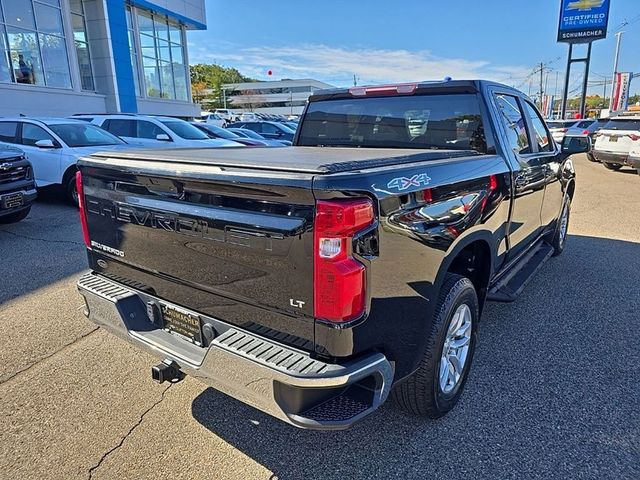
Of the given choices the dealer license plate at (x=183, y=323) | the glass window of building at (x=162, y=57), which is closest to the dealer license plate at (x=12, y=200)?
the dealer license plate at (x=183, y=323)

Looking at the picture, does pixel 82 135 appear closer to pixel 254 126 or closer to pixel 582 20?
pixel 254 126

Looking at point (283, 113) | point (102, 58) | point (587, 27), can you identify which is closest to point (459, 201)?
point (102, 58)

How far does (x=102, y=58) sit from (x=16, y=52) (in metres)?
5.23

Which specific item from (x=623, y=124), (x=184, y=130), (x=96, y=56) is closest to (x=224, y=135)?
(x=184, y=130)

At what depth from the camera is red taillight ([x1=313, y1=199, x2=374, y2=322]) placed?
183cm

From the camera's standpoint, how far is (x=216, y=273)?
2.23 metres

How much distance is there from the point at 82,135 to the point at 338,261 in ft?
29.6

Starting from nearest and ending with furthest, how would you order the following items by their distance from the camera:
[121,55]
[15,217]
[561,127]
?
[15,217], [121,55], [561,127]

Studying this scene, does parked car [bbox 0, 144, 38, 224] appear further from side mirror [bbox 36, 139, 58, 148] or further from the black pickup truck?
the black pickup truck

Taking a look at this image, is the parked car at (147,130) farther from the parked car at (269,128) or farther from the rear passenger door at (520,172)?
the parked car at (269,128)

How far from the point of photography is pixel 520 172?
357cm

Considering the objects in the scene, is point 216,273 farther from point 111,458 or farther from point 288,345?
point 111,458

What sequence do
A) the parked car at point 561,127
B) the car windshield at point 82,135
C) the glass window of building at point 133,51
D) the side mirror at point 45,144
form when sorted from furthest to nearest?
the glass window of building at point 133,51 → the parked car at point 561,127 → the car windshield at point 82,135 → the side mirror at point 45,144

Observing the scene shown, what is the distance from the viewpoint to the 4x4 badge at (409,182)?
2068 millimetres
